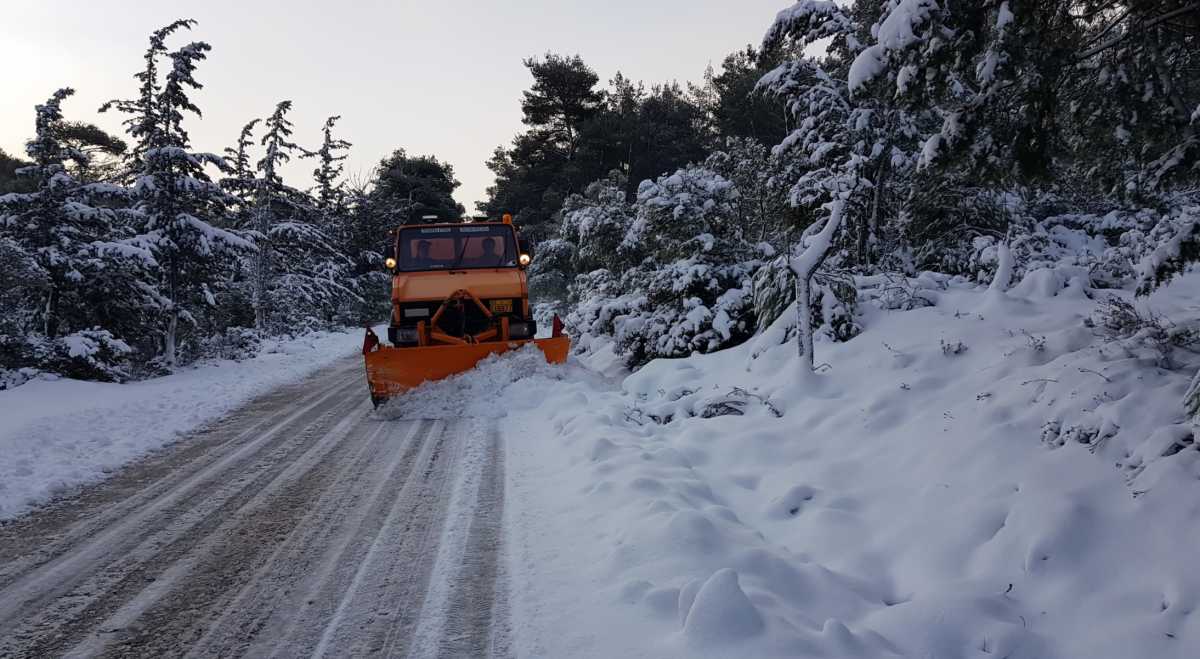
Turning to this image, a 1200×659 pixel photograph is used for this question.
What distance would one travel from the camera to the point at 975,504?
350 cm

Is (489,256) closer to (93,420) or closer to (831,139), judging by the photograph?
(93,420)

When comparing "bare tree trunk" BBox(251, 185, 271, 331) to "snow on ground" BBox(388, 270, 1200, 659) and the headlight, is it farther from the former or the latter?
"snow on ground" BBox(388, 270, 1200, 659)

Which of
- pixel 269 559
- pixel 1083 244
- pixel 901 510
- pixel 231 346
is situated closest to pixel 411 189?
pixel 231 346

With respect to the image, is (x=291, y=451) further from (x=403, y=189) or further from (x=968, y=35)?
(x=403, y=189)

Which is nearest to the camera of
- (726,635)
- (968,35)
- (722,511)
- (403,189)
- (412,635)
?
(726,635)

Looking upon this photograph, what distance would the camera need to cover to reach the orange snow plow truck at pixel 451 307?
8.33 m

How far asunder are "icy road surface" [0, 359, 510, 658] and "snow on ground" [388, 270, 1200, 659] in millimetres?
326

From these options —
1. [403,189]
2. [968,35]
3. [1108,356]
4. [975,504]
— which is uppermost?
[403,189]

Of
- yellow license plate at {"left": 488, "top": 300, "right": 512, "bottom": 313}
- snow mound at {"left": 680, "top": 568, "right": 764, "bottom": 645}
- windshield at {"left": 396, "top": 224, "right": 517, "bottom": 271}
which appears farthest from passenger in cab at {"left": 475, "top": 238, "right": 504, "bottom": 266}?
snow mound at {"left": 680, "top": 568, "right": 764, "bottom": 645}

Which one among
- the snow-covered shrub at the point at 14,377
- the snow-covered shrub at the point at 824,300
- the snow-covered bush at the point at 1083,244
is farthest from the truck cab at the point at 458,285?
the snow-covered bush at the point at 1083,244

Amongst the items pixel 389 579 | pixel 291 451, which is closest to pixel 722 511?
pixel 389 579

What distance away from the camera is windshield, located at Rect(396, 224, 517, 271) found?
1001cm

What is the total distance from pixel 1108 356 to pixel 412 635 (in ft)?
14.7

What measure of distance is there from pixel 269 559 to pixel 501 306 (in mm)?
5866
